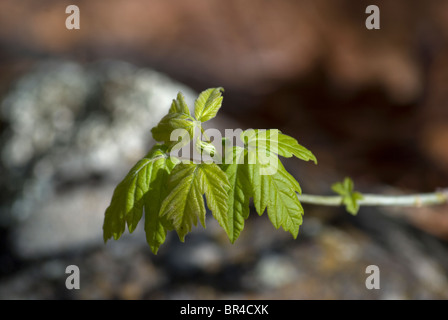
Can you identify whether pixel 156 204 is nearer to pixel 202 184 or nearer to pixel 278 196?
pixel 202 184

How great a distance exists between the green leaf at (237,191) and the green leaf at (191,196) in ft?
0.15

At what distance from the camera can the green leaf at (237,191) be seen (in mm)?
973

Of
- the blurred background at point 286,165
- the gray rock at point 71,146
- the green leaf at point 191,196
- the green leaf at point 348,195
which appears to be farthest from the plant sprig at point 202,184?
the gray rock at point 71,146

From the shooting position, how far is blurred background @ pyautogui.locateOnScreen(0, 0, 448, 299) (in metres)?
1.94

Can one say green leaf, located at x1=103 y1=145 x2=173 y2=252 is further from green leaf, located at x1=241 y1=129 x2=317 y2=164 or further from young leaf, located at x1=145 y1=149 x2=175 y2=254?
green leaf, located at x1=241 y1=129 x2=317 y2=164

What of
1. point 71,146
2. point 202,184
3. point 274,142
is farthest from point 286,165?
point 202,184

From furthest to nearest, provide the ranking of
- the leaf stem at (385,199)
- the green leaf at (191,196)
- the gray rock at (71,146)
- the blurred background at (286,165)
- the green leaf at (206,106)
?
the gray rock at (71,146) → the blurred background at (286,165) → the leaf stem at (385,199) → the green leaf at (206,106) → the green leaf at (191,196)

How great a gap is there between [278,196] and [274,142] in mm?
137

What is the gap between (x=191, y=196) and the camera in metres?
0.95

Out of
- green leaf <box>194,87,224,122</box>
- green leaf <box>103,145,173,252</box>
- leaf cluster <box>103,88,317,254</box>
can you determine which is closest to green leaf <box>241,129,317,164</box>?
leaf cluster <box>103,88,317,254</box>

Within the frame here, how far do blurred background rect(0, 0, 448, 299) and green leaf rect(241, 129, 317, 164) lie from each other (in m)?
1.06

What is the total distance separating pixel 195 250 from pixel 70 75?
4.96 feet

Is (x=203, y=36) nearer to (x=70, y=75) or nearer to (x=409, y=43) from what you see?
(x=409, y=43)

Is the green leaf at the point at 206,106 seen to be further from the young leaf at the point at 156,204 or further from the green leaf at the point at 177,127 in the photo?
the young leaf at the point at 156,204
